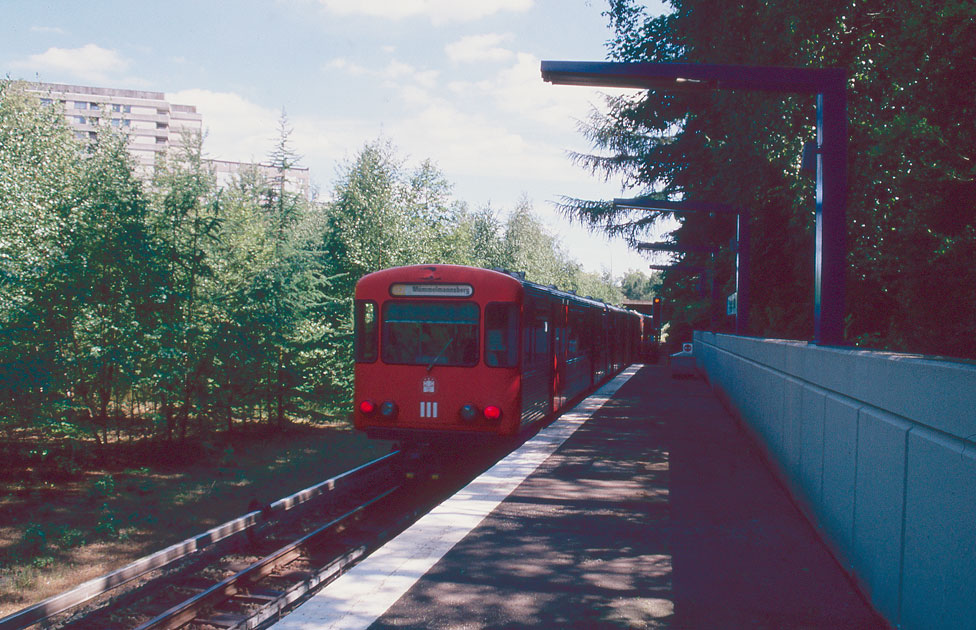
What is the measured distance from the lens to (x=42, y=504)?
14188mm

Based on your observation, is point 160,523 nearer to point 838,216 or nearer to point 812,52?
point 838,216

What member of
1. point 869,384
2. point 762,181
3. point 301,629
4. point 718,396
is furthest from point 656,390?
point 301,629

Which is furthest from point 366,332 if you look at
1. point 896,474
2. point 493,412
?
point 896,474

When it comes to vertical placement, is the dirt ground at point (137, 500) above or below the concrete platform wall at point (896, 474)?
below

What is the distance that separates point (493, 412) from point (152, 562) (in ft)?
17.6

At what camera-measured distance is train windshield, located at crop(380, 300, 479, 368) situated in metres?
11.5

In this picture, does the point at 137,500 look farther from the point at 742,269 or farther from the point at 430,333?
the point at 742,269

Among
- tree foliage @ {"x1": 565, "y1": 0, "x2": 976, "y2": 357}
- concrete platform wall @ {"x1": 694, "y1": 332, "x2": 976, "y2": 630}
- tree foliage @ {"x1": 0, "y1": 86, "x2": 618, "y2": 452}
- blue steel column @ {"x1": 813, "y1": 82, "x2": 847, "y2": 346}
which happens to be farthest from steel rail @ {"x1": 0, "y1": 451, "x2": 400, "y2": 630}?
tree foliage @ {"x1": 565, "y1": 0, "x2": 976, "y2": 357}

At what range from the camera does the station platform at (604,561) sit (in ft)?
14.7

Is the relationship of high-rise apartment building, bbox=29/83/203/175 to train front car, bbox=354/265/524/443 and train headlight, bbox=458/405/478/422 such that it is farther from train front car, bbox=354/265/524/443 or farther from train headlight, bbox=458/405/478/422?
train headlight, bbox=458/405/478/422

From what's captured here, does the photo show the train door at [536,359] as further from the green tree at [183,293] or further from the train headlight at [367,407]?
the green tree at [183,293]

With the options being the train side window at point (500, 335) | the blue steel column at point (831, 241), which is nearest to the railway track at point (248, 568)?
the train side window at point (500, 335)

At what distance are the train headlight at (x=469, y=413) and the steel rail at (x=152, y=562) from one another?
1956mm

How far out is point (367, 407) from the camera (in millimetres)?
11820
